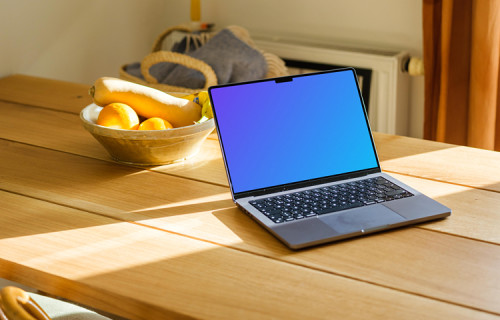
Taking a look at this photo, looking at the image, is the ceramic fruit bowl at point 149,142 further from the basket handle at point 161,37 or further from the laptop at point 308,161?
the basket handle at point 161,37

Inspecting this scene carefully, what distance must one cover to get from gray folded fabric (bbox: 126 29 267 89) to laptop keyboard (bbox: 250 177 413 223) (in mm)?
1148

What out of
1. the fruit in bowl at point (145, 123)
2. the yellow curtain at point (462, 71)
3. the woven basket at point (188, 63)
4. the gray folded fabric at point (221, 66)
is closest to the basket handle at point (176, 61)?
the woven basket at point (188, 63)

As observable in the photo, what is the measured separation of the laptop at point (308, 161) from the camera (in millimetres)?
1035

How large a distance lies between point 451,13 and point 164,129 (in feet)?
4.52

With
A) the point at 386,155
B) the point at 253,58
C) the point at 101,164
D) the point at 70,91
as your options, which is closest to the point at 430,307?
the point at 386,155

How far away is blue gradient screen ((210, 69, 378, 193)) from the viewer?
1.12 metres

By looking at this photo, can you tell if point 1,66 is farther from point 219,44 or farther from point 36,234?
point 36,234

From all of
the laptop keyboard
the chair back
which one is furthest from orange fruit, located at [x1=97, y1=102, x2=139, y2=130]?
the chair back

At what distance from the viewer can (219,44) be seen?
7.79 ft

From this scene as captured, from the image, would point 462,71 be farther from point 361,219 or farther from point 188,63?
point 361,219

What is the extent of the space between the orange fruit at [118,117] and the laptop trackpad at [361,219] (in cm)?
43

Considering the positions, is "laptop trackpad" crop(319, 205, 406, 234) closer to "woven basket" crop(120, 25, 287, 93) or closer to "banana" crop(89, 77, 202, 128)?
"banana" crop(89, 77, 202, 128)

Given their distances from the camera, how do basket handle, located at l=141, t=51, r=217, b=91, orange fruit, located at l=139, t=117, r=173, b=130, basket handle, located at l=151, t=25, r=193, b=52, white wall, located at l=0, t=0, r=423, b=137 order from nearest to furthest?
orange fruit, located at l=139, t=117, r=173, b=130
basket handle, located at l=141, t=51, r=217, b=91
white wall, located at l=0, t=0, r=423, b=137
basket handle, located at l=151, t=25, r=193, b=52

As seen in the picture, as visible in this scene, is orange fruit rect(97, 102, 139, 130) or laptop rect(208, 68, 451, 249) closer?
laptop rect(208, 68, 451, 249)
